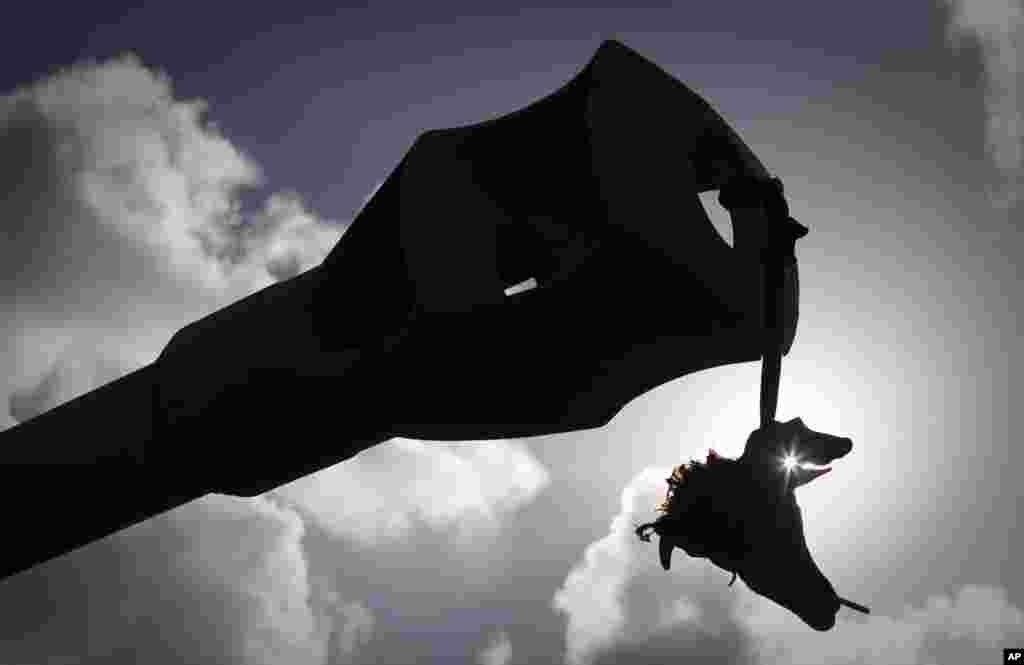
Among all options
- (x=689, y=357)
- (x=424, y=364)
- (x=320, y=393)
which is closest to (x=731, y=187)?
(x=689, y=357)

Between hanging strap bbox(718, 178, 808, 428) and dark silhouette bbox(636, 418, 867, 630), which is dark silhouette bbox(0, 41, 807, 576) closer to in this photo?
hanging strap bbox(718, 178, 808, 428)

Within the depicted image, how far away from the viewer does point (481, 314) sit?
2.80 metres

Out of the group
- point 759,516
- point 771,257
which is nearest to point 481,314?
point 771,257

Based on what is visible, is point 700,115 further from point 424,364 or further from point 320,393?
point 320,393

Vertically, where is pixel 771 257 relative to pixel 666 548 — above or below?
above

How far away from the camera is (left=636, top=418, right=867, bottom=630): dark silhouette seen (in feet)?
9.45

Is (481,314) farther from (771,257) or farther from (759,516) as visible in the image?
(759,516)

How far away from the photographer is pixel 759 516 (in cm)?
287

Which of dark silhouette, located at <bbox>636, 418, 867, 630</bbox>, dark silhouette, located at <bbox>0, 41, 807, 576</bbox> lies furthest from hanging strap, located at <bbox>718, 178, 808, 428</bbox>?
dark silhouette, located at <bbox>636, 418, 867, 630</bbox>

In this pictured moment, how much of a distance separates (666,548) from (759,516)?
300mm

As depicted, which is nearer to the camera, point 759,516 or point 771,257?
point 771,257

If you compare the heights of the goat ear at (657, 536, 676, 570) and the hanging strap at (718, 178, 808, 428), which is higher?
the hanging strap at (718, 178, 808, 428)

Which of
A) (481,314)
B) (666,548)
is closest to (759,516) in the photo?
(666,548)

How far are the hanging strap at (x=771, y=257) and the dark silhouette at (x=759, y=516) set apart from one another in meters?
0.12
